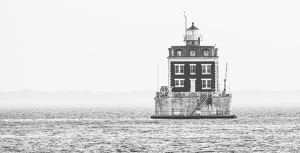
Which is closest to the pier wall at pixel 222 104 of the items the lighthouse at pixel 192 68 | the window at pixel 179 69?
the lighthouse at pixel 192 68

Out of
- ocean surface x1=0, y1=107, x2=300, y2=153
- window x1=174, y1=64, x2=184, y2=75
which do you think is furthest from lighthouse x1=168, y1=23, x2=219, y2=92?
ocean surface x1=0, y1=107, x2=300, y2=153

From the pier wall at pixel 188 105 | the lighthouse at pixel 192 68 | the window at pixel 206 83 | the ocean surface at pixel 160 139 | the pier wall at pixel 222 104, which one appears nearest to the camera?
the ocean surface at pixel 160 139

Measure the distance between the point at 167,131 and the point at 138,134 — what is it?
4463mm

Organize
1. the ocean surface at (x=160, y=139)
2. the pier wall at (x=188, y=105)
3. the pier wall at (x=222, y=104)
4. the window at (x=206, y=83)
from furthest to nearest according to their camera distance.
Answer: the window at (x=206, y=83), the pier wall at (x=222, y=104), the pier wall at (x=188, y=105), the ocean surface at (x=160, y=139)

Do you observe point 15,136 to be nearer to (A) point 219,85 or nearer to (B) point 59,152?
(B) point 59,152

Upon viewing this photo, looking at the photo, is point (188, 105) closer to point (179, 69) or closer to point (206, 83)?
point (206, 83)

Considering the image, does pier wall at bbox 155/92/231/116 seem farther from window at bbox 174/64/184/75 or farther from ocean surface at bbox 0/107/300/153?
window at bbox 174/64/184/75

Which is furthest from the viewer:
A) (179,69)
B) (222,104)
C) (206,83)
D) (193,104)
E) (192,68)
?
(206,83)

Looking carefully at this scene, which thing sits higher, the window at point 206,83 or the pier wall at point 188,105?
the window at point 206,83

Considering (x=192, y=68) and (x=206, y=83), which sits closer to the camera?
(x=192, y=68)

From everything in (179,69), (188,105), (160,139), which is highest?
(179,69)

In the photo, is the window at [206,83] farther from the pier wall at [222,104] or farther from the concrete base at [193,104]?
the pier wall at [222,104]

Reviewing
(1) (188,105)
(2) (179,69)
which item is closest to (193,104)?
(1) (188,105)

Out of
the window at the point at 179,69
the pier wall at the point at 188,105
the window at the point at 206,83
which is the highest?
the window at the point at 179,69
